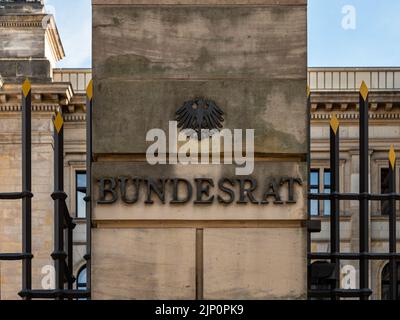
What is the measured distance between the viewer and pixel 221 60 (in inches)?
283

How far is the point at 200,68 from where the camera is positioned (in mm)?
7168

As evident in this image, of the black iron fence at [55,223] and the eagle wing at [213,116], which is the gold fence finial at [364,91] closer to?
the eagle wing at [213,116]

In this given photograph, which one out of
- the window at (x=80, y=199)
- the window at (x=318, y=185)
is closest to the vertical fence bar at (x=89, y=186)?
the window at (x=318, y=185)

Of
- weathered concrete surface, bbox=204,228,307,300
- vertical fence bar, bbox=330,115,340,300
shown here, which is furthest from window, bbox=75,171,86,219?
weathered concrete surface, bbox=204,228,307,300

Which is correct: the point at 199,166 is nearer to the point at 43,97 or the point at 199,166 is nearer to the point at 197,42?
the point at 197,42

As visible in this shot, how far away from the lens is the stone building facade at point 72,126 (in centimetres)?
3638

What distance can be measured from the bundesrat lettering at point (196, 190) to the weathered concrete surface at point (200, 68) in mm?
256

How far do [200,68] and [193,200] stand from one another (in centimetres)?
88

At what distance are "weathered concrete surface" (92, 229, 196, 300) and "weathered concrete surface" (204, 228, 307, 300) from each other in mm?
137

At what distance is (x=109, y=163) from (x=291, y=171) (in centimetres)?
120

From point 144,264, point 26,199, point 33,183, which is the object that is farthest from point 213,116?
point 33,183

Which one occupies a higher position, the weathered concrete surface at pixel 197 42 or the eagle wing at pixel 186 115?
the weathered concrete surface at pixel 197 42

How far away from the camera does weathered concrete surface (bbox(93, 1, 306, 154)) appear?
281 inches

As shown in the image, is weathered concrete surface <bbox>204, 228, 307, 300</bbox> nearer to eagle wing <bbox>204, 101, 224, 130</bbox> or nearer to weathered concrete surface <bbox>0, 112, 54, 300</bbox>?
eagle wing <bbox>204, 101, 224, 130</bbox>
